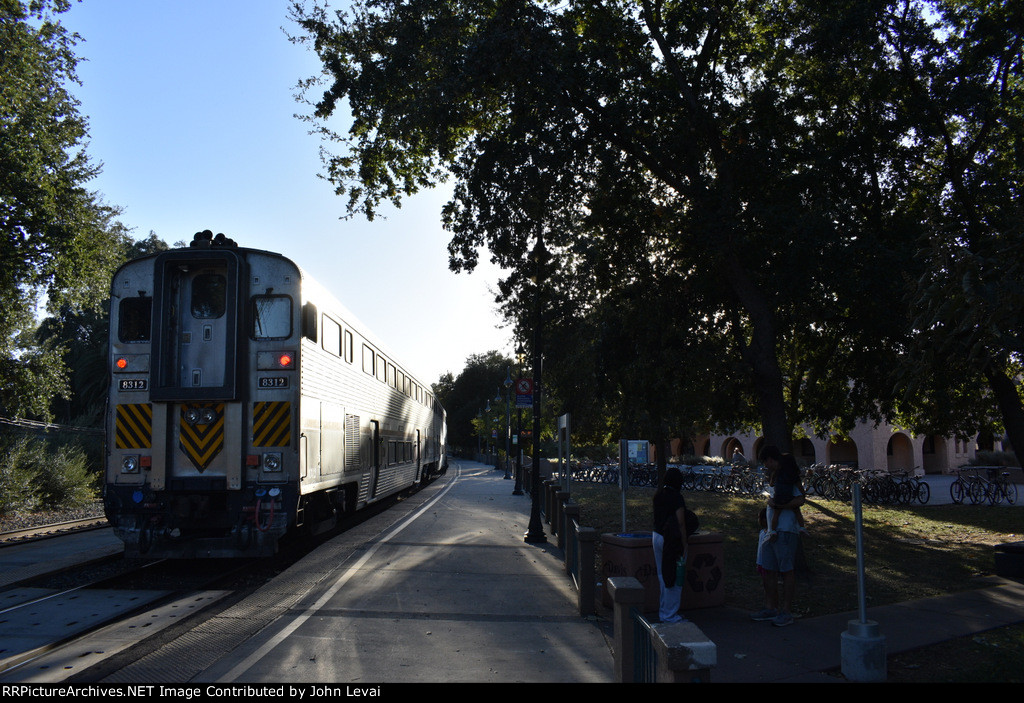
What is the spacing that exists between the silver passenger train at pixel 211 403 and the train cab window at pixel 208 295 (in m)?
0.01

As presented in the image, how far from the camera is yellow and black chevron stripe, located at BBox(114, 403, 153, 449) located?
947cm

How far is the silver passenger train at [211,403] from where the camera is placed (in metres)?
9.31

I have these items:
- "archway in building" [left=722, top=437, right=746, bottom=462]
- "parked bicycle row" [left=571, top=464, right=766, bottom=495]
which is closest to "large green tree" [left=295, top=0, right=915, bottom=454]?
"parked bicycle row" [left=571, top=464, right=766, bottom=495]

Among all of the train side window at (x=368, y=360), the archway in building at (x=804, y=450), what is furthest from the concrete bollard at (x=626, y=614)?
the archway in building at (x=804, y=450)

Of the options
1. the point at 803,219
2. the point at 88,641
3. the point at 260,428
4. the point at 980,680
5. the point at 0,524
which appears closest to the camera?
the point at 980,680

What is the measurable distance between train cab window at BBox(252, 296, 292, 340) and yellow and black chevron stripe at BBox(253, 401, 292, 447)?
0.93 m

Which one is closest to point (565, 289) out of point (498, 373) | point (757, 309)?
point (757, 309)

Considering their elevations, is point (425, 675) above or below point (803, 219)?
below

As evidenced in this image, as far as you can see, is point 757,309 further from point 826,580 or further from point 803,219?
point 826,580

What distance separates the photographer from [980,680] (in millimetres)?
5441

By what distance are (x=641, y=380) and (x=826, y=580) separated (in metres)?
4.74

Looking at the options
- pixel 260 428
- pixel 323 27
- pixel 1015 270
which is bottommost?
pixel 260 428

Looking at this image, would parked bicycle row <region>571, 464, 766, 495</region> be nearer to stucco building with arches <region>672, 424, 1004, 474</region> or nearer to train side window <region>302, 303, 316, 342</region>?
stucco building with arches <region>672, 424, 1004, 474</region>

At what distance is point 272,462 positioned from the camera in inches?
371
